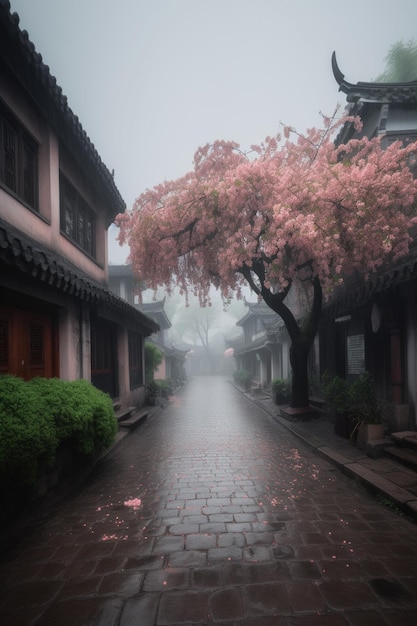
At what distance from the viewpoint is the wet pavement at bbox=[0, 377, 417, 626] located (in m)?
2.67

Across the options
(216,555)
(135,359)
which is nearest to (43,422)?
(216,555)

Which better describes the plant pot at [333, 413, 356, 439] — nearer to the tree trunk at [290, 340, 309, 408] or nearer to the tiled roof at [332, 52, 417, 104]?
the tree trunk at [290, 340, 309, 408]

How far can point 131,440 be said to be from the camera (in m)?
9.09

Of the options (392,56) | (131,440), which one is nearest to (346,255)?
(131,440)

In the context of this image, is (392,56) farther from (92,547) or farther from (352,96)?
(92,547)

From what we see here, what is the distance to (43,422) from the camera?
421 cm

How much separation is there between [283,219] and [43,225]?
5393mm

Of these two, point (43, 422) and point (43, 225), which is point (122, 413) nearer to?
point (43, 225)

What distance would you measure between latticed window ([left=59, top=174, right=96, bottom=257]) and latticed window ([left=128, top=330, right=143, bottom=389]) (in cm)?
465

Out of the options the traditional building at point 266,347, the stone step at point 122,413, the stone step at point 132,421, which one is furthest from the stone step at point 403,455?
the traditional building at point 266,347

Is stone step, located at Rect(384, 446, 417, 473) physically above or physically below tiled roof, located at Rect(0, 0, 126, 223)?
below

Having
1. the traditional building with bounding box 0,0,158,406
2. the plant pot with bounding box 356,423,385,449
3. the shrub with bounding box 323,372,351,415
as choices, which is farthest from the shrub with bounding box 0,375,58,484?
the shrub with bounding box 323,372,351,415

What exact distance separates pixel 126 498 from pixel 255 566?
2486 mm

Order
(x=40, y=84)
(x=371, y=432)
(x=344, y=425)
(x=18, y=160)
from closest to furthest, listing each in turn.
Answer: (x=40, y=84) < (x=18, y=160) < (x=371, y=432) < (x=344, y=425)
